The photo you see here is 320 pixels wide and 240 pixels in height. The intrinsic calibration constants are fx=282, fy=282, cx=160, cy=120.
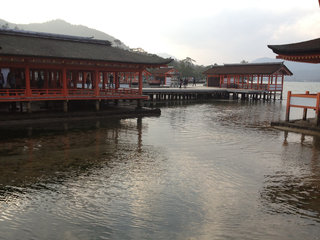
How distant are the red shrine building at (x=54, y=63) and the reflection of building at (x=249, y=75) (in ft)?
88.7

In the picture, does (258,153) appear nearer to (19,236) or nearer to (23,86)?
(19,236)

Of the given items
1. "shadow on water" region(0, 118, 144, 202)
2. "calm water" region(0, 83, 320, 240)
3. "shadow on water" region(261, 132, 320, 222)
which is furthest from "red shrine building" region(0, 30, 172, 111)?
"shadow on water" region(261, 132, 320, 222)

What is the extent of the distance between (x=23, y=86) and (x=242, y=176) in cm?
1888

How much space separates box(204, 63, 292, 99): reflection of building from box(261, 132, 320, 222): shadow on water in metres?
34.4

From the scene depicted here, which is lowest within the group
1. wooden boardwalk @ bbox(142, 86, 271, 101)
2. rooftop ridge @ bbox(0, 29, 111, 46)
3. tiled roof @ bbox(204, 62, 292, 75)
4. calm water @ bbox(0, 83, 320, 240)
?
calm water @ bbox(0, 83, 320, 240)

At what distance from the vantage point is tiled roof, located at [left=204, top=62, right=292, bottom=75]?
45.0 metres

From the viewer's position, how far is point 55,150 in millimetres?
12648

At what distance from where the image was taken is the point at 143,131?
691 inches

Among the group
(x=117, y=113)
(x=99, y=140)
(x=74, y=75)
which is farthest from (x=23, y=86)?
(x=99, y=140)

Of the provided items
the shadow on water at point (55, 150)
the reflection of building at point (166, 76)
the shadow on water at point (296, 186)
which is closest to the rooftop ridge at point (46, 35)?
the shadow on water at point (55, 150)

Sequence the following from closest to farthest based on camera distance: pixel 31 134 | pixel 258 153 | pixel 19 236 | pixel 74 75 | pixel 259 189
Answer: pixel 19 236 < pixel 259 189 < pixel 258 153 < pixel 31 134 < pixel 74 75

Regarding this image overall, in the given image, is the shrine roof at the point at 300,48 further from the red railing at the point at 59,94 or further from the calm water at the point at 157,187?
the red railing at the point at 59,94

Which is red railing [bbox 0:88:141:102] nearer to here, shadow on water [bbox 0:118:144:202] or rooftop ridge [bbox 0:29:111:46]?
shadow on water [bbox 0:118:144:202]

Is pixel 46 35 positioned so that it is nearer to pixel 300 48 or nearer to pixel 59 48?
pixel 59 48
